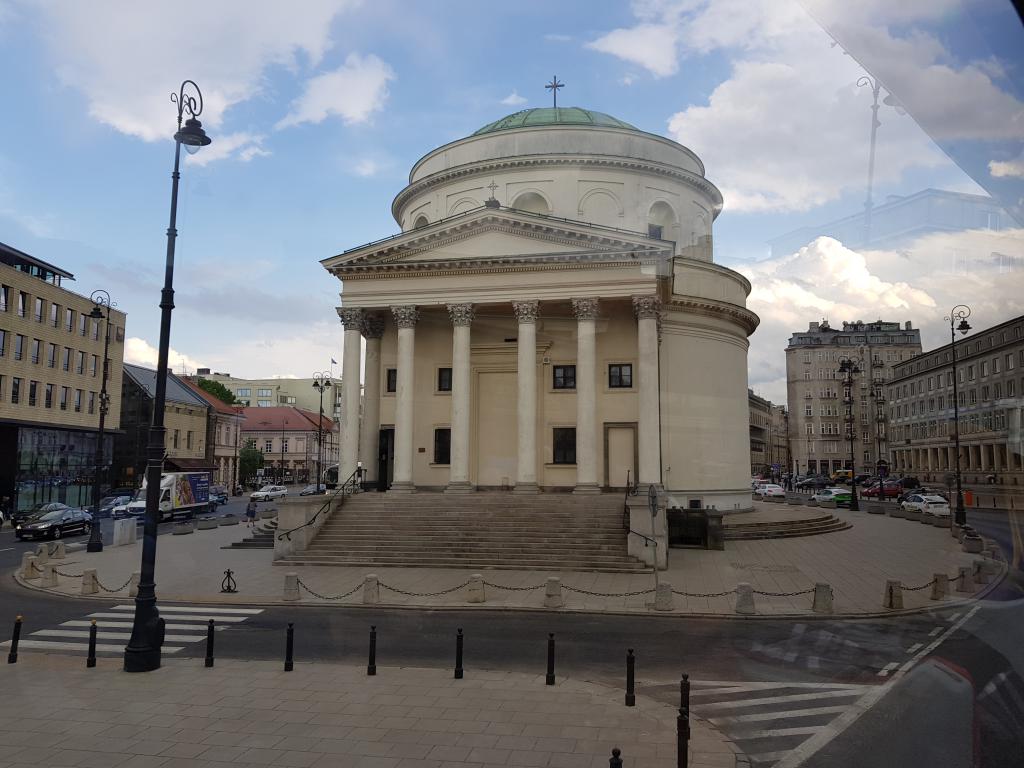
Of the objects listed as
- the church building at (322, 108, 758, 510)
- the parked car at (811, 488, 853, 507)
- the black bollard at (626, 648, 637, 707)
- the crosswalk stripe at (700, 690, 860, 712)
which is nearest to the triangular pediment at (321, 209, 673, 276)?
the church building at (322, 108, 758, 510)

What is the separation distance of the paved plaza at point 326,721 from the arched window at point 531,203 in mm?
32854

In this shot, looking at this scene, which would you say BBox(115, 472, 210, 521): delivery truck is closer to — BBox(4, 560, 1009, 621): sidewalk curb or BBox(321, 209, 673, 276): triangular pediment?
BBox(321, 209, 673, 276): triangular pediment

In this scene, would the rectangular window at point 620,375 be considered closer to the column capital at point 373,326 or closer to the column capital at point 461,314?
the column capital at point 461,314

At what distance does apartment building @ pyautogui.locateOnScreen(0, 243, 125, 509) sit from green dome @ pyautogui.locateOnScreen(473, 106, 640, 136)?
1225 inches

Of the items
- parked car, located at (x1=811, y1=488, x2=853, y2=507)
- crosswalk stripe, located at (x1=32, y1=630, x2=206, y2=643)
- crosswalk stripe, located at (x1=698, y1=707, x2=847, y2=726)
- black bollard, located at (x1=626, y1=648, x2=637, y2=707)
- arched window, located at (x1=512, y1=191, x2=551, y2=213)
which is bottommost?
crosswalk stripe, located at (x1=32, y1=630, x2=206, y2=643)

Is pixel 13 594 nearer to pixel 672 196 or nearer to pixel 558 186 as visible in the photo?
pixel 558 186

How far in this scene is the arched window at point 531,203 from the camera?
140 feet

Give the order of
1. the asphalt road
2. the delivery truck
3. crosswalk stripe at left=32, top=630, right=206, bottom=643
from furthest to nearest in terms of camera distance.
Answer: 1. the delivery truck
2. crosswalk stripe at left=32, top=630, right=206, bottom=643
3. the asphalt road

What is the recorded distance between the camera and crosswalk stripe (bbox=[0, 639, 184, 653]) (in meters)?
16.0

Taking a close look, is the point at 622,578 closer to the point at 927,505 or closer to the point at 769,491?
the point at 927,505

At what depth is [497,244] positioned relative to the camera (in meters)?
34.2

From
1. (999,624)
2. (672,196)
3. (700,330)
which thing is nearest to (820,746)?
(999,624)

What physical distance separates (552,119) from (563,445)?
2174 centimetres

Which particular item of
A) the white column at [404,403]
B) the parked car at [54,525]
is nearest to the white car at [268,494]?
the parked car at [54,525]
